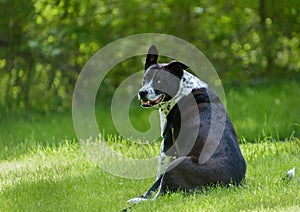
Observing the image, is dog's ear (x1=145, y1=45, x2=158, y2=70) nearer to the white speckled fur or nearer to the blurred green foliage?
the white speckled fur

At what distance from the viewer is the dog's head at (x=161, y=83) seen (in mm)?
5930

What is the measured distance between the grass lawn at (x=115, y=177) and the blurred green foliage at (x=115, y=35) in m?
0.66

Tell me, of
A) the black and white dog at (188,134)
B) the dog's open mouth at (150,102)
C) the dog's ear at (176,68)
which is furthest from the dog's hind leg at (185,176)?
the dog's ear at (176,68)

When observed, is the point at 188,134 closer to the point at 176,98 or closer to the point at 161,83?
the point at 176,98

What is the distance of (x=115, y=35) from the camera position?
36.3 feet

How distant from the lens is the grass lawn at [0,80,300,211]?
5395 millimetres

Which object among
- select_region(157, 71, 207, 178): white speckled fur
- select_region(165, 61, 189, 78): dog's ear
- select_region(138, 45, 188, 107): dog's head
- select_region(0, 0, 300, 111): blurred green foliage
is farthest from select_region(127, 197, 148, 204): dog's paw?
select_region(0, 0, 300, 111): blurred green foliage

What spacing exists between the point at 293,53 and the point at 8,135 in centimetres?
510

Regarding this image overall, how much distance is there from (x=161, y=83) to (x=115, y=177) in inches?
49.7

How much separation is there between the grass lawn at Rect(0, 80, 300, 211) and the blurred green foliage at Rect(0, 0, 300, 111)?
0.66 metres

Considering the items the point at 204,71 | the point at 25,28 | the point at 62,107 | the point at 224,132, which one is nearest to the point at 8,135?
the point at 62,107

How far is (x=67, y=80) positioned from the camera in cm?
1134

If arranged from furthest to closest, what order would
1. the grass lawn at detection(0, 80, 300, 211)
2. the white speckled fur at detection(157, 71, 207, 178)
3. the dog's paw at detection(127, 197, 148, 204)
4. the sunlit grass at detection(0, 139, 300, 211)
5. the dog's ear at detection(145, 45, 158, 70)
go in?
the dog's ear at detection(145, 45, 158, 70), the white speckled fur at detection(157, 71, 207, 178), the dog's paw at detection(127, 197, 148, 204), the grass lawn at detection(0, 80, 300, 211), the sunlit grass at detection(0, 139, 300, 211)

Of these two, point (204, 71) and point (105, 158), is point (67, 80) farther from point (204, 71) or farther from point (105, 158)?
point (105, 158)
